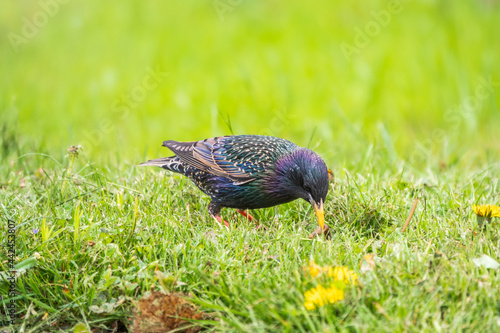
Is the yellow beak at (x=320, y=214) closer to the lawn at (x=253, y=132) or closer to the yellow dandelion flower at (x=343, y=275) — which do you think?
the lawn at (x=253, y=132)

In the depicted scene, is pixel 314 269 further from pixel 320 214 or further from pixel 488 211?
pixel 488 211

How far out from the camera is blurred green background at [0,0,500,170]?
7262 millimetres

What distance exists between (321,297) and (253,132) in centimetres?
441

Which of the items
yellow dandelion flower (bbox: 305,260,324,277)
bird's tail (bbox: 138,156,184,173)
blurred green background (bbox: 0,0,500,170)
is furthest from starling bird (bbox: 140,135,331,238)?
blurred green background (bbox: 0,0,500,170)

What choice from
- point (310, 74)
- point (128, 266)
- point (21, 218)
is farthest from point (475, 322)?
point (310, 74)

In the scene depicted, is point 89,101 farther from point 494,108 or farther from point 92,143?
point 494,108

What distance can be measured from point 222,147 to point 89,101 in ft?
13.8

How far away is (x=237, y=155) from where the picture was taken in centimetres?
429

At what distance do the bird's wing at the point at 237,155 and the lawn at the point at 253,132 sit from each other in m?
0.30

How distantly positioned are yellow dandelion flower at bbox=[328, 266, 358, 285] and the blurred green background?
2.93 m

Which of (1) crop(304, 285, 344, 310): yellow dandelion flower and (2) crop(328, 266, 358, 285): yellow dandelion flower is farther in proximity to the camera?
(2) crop(328, 266, 358, 285): yellow dandelion flower

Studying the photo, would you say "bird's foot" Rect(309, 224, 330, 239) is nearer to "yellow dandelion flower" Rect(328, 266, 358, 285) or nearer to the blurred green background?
"yellow dandelion flower" Rect(328, 266, 358, 285)

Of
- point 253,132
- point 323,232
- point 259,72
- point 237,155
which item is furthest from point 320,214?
point 259,72

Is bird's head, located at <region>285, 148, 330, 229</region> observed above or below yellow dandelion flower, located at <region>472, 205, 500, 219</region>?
above
